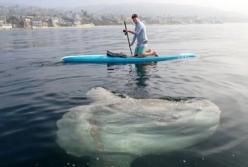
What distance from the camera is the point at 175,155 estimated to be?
799 centimetres

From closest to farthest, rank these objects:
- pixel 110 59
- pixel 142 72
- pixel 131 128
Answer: pixel 131 128
pixel 142 72
pixel 110 59

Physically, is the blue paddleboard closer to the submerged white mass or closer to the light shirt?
the light shirt

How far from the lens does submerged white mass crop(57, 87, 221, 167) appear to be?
26.6 feet

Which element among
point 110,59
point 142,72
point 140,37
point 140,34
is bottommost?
point 142,72

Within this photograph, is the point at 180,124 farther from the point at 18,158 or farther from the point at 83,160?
the point at 18,158

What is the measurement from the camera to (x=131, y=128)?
907 centimetres

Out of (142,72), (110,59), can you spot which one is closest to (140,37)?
(110,59)

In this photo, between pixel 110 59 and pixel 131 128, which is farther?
pixel 110 59

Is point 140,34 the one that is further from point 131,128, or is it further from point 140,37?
point 131,128

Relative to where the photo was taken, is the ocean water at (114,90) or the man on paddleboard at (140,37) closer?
the ocean water at (114,90)

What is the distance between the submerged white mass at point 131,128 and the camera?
26.6 feet

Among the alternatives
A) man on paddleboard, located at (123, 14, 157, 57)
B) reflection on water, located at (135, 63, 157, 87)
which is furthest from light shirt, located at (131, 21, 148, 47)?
reflection on water, located at (135, 63, 157, 87)

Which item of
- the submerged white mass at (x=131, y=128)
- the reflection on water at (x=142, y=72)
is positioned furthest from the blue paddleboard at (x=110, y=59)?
the submerged white mass at (x=131, y=128)

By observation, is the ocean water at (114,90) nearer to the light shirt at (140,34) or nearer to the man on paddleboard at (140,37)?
the man on paddleboard at (140,37)
